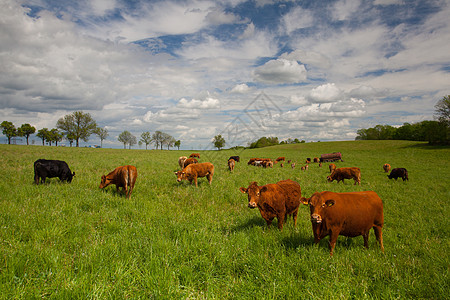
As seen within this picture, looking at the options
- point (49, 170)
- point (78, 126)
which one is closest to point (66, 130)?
point (78, 126)

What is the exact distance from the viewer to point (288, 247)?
15.6ft

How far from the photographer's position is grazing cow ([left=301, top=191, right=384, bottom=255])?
14.8 feet

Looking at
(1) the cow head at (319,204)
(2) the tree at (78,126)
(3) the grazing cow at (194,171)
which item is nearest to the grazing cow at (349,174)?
(3) the grazing cow at (194,171)

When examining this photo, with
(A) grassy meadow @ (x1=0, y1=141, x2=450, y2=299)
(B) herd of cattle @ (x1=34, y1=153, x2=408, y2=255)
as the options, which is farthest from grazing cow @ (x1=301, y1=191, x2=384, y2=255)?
(A) grassy meadow @ (x1=0, y1=141, x2=450, y2=299)

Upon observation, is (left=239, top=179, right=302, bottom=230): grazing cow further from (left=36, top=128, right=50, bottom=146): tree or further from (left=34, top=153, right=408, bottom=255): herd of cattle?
(left=36, top=128, right=50, bottom=146): tree

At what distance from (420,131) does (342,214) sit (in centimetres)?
9339

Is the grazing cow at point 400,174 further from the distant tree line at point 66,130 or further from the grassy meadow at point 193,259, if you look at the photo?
the distant tree line at point 66,130

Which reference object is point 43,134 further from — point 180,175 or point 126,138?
point 180,175

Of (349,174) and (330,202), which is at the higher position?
(330,202)

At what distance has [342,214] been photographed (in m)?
4.62

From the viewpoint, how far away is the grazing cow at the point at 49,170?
10180 millimetres

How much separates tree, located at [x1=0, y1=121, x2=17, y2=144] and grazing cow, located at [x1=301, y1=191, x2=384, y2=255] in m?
125

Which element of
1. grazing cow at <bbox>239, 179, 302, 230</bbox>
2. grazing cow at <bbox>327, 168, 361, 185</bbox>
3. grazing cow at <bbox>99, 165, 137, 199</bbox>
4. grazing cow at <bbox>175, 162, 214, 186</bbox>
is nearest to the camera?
grazing cow at <bbox>239, 179, 302, 230</bbox>

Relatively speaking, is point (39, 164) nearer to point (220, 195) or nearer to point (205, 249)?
point (220, 195)
